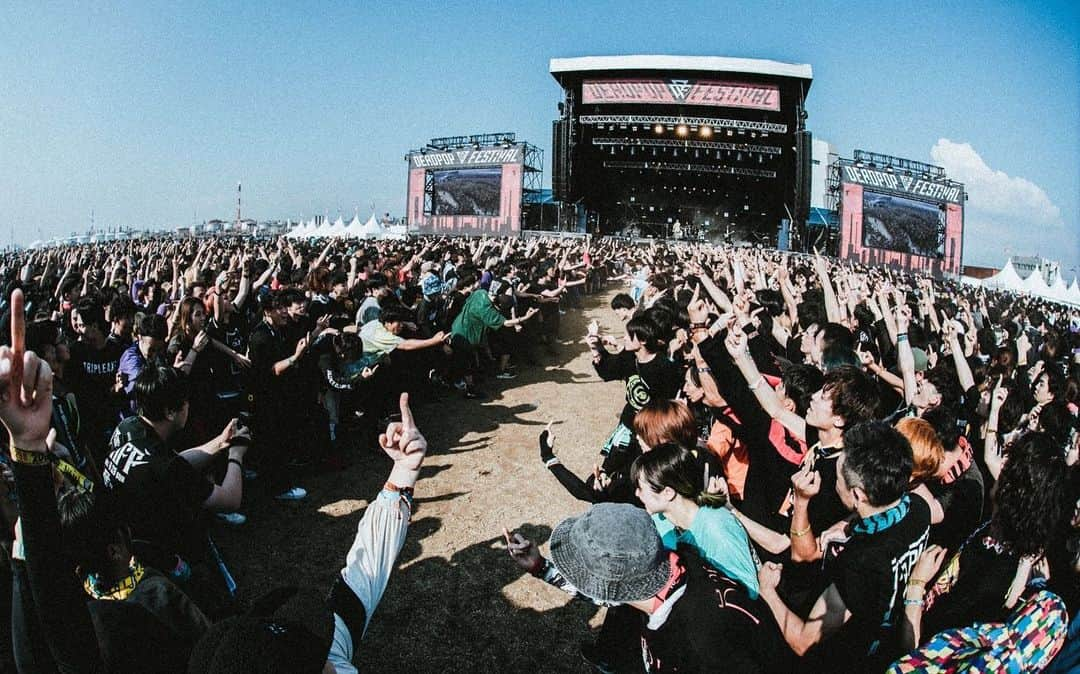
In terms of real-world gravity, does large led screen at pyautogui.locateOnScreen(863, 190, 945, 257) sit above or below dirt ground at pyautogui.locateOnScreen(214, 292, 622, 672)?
above

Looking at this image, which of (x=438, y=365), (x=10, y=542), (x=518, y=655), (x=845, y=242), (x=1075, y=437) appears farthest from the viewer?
(x=845, y=242)

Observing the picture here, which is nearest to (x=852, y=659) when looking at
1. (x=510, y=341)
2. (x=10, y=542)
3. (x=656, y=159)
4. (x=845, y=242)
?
(x=10, y=542)

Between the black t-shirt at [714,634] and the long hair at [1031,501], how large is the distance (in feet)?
3.76

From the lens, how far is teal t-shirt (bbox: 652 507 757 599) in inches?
86.9

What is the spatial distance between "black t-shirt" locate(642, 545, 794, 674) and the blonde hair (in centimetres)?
141

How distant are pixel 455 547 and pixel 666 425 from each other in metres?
2.51

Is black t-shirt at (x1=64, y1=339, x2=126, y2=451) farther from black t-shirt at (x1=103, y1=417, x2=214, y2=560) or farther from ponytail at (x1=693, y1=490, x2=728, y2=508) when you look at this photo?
ponytail at (x1=693, y1=490, x2=728, y2=508)

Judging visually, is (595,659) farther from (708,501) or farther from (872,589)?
(872,589)

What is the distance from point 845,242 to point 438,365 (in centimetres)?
2912

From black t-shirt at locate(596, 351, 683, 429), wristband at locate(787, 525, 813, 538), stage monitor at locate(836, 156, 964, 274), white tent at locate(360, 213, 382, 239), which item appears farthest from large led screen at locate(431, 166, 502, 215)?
wristband at locate(787, 525, 813, 538)

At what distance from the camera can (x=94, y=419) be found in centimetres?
475

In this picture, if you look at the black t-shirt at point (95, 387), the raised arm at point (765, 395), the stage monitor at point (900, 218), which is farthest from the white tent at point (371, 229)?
the raised arm at point (765, 395)

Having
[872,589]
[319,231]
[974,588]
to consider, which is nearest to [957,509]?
[974,588]

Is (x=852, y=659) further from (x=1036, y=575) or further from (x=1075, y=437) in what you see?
(x=1075, y=437)
